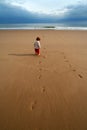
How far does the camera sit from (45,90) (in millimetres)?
4668

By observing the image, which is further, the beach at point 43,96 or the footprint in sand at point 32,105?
the footprint in sand at point 32,105

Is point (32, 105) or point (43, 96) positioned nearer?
point (32, 105)

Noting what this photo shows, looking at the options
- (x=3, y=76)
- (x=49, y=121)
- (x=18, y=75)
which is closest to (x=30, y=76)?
(x=18, y=75)

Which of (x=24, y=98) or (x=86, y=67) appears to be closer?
(x=24, y=98)

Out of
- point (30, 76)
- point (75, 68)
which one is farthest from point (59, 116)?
point (75, 68)

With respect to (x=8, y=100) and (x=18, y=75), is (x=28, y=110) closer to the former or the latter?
(x=8, y=100)

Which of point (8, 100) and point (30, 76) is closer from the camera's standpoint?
point (8, 100)

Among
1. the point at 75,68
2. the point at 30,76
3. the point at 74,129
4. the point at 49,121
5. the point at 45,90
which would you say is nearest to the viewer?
the point at 74,129

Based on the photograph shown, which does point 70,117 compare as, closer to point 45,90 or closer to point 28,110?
point 28,110

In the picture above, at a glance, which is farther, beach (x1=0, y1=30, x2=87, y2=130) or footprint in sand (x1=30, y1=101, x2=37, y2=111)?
footprint in sand (x1=30, y1=101, x2=37, y2=111)

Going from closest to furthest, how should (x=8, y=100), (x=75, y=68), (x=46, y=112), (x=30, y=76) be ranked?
(x=46, y=112) → (x=8, y=100) → (x=30, y=76) → (x=75, y=68)

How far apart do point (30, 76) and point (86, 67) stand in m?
2.40

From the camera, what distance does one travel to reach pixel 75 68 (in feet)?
21.7

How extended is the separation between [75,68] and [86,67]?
18.4 inches
